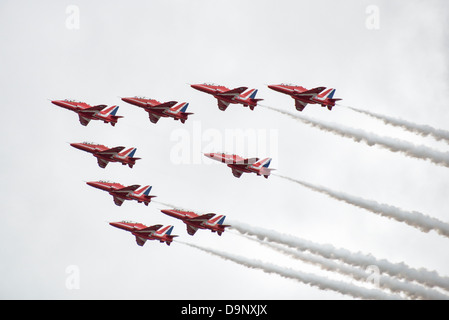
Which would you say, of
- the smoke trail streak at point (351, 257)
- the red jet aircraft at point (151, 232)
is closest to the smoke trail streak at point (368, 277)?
the smoke trail streak at point (351, 257)

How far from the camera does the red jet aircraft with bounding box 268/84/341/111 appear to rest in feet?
461

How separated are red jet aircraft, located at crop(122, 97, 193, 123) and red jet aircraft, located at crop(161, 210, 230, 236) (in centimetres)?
1154

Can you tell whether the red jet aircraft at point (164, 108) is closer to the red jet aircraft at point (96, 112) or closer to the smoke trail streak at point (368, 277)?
the red jet aircraft at point (96, 112)

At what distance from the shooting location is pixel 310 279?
136500 mm

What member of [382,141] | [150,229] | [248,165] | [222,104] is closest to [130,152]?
[150,229]

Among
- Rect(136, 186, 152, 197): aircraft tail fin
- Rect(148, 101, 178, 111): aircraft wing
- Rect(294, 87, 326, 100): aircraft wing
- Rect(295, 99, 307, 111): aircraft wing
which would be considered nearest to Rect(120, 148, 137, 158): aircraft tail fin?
Rect(136, 186, 152, 197): aircraft tail fin

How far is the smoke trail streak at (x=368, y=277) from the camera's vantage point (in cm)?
13138

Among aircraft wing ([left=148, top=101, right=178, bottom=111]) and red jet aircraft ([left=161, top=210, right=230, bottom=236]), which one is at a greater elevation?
aircraft wing ([left=148, top=101, right=178, bottom=111])

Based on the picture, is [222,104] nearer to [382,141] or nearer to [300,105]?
[300,105]

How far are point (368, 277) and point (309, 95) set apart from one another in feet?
75.3

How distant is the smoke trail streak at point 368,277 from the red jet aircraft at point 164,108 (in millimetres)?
18243

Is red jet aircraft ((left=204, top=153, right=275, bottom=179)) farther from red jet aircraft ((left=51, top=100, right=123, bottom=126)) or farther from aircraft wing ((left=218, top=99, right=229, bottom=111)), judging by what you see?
red jet aircraft ((left=51, top=100, right=123, bottom=126))
